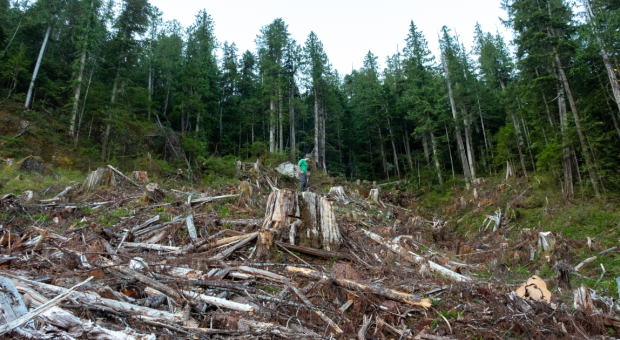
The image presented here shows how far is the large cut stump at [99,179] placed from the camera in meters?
10.8

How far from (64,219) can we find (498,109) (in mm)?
35795

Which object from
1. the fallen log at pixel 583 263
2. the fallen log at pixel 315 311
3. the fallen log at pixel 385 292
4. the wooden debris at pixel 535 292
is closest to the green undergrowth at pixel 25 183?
the fallen log at pixel 315 311

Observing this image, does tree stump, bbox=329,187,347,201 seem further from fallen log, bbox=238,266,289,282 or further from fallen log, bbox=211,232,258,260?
fallen log, bbox=238,266,289,282

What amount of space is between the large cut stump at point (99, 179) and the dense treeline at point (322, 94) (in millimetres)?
8540

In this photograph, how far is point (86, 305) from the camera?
9.55 feet

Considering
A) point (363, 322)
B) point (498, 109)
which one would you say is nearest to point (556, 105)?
point (498, 109)

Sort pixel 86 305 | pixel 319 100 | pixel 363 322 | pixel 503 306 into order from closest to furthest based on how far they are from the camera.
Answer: pixel 86 305
pixel 363 322
pixel 503 306
pixel 319 100

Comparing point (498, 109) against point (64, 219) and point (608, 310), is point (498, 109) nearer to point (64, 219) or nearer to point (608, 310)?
point (608, 310)

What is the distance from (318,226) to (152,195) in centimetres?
626

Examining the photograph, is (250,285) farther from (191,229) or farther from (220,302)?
(191,229)

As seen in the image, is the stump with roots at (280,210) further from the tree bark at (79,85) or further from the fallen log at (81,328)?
the tree bark at (79,85)

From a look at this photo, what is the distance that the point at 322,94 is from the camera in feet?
108

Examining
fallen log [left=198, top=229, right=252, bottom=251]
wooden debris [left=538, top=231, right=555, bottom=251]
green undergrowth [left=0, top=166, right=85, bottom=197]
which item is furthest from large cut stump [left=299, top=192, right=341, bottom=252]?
green undergrowth [left=0, top=166, right=85, bottom=197]

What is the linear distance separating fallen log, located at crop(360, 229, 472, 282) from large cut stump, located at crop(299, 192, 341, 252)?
5.30ft
